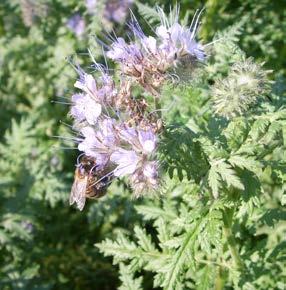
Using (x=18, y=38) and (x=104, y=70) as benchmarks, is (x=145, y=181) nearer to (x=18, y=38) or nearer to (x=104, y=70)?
(x=104, y=70)

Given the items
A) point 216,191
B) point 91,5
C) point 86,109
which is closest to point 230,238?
point 216,191

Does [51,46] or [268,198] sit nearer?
[268,198]

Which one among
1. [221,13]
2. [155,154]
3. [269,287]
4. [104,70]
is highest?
[221,13]

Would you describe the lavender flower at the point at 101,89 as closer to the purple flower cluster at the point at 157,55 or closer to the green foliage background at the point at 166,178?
the purple flower cluster at the point at 157,55

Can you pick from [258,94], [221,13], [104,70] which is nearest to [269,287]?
[258,94]

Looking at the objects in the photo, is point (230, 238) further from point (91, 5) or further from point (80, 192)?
point (91, 5)

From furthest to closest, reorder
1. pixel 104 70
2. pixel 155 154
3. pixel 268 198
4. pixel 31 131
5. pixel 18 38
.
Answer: pixel 18 38 < pixel 31 131 < pixel 268 198 < pixel 104 70 < pixel 155 154

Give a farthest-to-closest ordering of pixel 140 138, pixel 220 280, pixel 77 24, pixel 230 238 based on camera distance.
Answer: pixel 77 24
pixel 220 280
pixel 230 238
pixel 140 138

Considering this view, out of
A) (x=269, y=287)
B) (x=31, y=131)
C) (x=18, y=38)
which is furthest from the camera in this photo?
(x=18, y=38)
